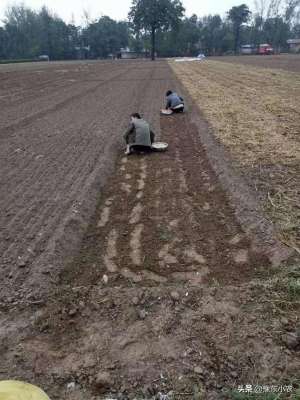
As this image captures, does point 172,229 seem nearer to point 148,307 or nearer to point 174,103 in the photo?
point 148,307

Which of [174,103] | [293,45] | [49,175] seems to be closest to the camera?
[49,175]

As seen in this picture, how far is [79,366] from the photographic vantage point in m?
2.99

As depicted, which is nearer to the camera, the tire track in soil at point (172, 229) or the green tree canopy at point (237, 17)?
the tire track in soil at point (172, 229)

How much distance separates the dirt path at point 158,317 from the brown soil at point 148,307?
10 mm

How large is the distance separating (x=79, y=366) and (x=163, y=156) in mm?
5862

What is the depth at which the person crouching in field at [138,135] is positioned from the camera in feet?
26.6

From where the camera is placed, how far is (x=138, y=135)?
8.18 metres

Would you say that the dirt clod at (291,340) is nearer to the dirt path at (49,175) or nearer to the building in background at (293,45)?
the dirt path at (49,175)

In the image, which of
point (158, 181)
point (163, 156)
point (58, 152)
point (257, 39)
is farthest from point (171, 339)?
point (257, 39)

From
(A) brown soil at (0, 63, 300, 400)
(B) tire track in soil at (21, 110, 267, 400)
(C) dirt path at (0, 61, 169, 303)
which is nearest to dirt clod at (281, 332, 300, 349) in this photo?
(A) brown soil at (0, 63, 300, 400)

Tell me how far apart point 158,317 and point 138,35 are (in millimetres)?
86910

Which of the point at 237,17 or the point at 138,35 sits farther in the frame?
the point at 237,17

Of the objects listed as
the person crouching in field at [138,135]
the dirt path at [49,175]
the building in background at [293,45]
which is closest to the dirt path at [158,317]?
the dirt path at [49,175]

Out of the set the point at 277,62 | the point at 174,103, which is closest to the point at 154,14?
the point at 277,62
